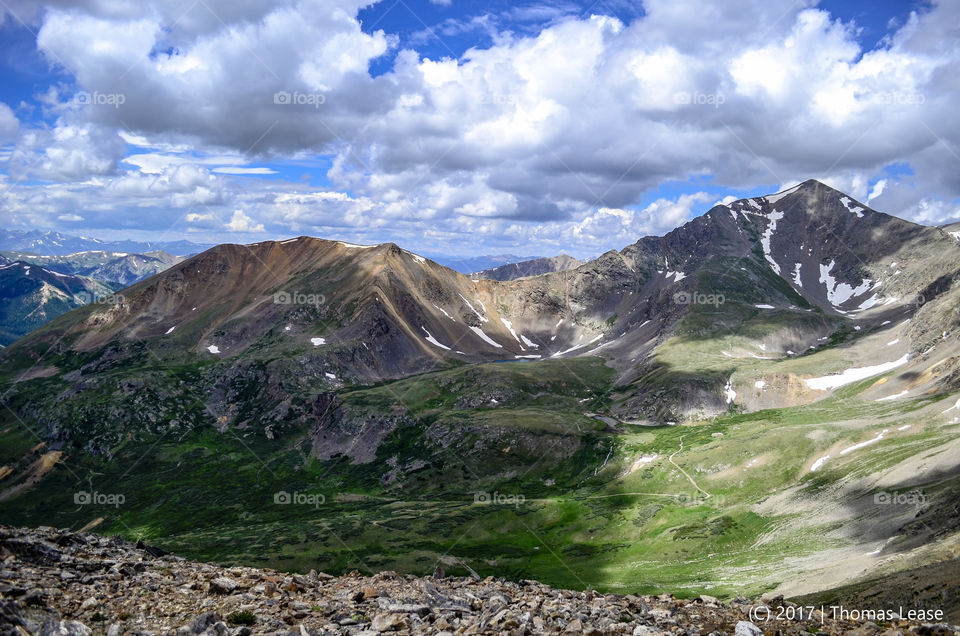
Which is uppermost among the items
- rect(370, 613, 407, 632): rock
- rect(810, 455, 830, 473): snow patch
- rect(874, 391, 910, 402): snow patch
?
rect(874, 391, 910, 402): snow patch

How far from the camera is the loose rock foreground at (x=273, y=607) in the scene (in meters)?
24.1

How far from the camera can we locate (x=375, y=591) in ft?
105

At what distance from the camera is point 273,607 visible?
27453 millimetres

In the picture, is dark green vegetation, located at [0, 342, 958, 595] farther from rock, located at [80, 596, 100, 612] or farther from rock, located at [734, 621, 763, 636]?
rock, located at [80, 596, 100, 612]

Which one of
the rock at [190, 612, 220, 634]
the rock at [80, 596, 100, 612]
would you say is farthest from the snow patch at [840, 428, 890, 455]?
the rock at [80, 596, 100, 612]

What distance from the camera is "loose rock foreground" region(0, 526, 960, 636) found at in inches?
949

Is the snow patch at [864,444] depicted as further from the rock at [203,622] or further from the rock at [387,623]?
the rock at [203,622]

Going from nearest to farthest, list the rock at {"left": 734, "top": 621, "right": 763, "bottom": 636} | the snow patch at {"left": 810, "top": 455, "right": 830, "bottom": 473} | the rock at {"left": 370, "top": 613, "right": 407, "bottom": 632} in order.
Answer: the rock at {"left": 734, "top": 621, "right": 763, "bottom": 636}, the rock at {"left": 370, "top": 613, "right": 407, "bottom": 632}, the snow patch at {"left": 810, "top": 455, "right": 830, "bottom": 473}

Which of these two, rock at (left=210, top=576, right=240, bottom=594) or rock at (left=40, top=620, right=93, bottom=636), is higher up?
rock at (left=40, top=620, right=93, bottom=636)

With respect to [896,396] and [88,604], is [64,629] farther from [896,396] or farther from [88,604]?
[896,396]

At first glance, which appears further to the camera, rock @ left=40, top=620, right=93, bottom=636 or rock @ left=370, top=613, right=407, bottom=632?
rock @ left=370, top=613, right=407, bottom=632

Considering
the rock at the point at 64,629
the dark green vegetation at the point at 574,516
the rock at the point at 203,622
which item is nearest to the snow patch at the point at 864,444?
the dark green vegetation at the point at 574,516

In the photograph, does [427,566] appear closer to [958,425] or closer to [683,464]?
[683,464]

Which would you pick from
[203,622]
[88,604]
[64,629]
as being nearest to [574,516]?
[203,622]
